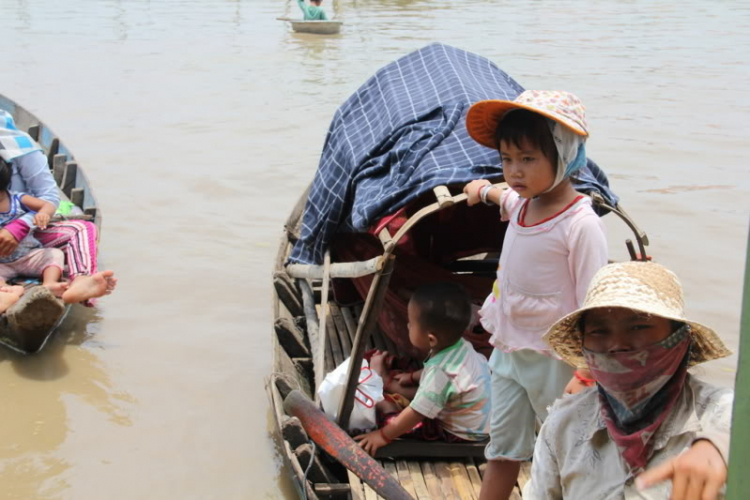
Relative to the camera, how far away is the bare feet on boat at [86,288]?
15.6 feet

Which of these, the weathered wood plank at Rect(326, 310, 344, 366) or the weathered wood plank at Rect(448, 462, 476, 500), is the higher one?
the weathered wood plank at Rect(448, 462, 476, 500)

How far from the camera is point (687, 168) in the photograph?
930cm

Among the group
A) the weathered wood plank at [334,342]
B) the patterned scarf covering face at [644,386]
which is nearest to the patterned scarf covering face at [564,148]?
the patterned scarf covering face at [644,386]

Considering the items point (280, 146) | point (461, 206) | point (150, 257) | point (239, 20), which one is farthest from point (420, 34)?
point (461, 206)

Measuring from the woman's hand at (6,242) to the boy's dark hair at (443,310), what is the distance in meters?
2.73

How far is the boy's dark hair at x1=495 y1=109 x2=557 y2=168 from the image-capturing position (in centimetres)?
246

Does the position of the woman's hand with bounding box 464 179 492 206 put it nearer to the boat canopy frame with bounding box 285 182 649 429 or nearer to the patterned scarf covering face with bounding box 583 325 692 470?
the boat canopy frame with bounding box 285 182 649 429

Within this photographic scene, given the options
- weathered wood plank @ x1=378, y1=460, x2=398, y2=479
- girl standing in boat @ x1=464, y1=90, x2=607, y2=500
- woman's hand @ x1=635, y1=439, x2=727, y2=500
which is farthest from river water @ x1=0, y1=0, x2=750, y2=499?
woman's hand @ x1=635, y1=439, x2=727, y2=500

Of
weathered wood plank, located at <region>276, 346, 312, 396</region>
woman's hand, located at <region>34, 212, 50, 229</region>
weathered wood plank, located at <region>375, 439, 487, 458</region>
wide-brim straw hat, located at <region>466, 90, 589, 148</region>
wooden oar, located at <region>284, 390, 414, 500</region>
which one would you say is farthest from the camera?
woman's hand, located at <region>34, 212, 50, 229</region>

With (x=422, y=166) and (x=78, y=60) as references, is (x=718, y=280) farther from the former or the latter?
(x=78, y=60)

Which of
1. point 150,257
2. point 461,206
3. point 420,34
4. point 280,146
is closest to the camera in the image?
point 461,206

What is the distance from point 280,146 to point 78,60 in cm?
739

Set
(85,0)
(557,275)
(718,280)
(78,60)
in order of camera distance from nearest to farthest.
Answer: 1. (557,275)
2. (718,280)
3. (78,60)
4. (85,0)

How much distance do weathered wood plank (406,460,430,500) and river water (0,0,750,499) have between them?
1086 mm
